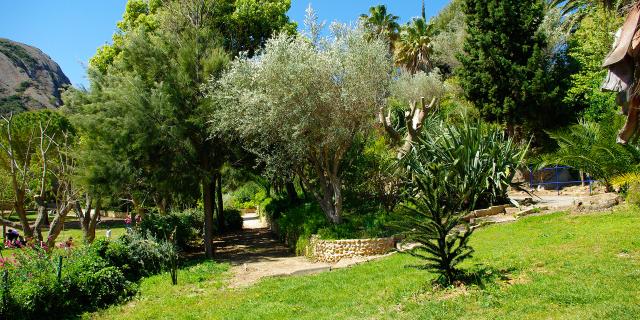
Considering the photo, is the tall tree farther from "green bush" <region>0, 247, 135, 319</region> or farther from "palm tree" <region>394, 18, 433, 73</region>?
"green bush" <region>0, 247, 135, 319</region>

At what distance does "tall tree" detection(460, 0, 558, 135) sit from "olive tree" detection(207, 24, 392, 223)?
39.5 ft

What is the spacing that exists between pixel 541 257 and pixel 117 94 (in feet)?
43.6

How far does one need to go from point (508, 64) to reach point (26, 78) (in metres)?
108

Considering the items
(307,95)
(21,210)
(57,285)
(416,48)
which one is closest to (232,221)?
(307,95)

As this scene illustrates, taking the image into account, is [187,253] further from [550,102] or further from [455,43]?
[455,43]

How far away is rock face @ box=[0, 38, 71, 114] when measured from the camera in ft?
305

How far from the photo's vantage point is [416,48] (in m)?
41.3

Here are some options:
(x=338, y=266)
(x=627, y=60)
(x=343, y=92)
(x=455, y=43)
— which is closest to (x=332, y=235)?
(x=338, y=266)

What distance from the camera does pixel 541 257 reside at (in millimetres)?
9078

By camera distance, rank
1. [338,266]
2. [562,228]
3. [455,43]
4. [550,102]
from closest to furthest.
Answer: [562,228], [338,266], [550,102], [455,43]

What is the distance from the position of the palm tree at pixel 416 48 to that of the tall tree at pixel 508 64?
45.3ft

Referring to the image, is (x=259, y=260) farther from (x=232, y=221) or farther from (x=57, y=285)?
(x=232, y=221)

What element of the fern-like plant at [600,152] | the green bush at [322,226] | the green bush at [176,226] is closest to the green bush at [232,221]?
the green bush at [176,226]

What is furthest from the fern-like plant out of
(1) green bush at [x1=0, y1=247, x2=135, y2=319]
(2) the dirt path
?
(1) green bush at [x1=0, y1=247, x2=135, y2=319]
